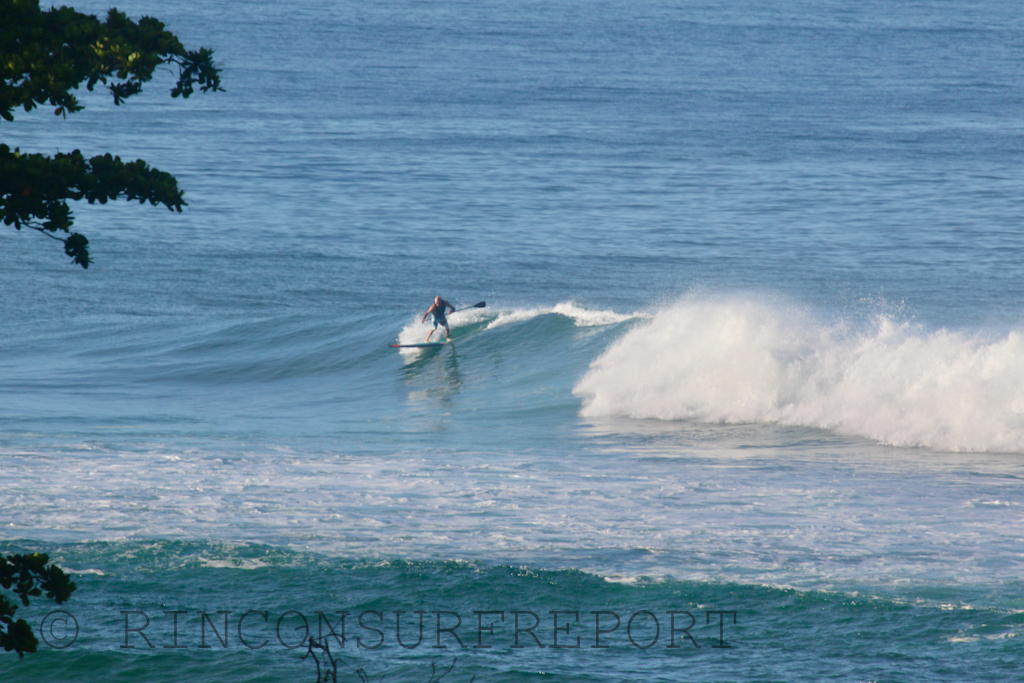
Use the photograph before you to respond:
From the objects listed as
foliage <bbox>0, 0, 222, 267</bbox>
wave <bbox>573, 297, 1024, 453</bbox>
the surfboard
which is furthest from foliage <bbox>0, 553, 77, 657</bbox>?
the surfboard

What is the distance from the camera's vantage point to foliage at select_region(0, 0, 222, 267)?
5406 mm

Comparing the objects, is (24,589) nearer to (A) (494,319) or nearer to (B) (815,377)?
(B) (815,377)

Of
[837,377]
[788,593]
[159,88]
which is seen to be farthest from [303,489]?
[159,88]

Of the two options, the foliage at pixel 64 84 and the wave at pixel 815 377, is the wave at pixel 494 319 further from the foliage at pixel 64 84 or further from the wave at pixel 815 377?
the foliage at pixel 64 84

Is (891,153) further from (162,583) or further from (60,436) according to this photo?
(162,583)

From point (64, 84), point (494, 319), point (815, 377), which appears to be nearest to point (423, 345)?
point (494, 319)

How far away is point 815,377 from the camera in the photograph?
17203mm

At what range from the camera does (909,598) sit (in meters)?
7.80

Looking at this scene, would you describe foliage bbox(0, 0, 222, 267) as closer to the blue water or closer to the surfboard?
the blue water

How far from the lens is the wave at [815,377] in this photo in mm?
14766

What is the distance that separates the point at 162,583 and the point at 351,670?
2.39 meters

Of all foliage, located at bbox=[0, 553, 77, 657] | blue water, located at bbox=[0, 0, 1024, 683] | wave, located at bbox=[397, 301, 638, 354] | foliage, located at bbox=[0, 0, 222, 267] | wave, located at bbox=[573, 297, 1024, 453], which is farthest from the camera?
wave, located at bbox=[397, 301, 638, 354]

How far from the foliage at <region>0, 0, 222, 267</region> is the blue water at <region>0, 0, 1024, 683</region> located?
3.19m

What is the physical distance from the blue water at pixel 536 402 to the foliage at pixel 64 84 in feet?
10.5
